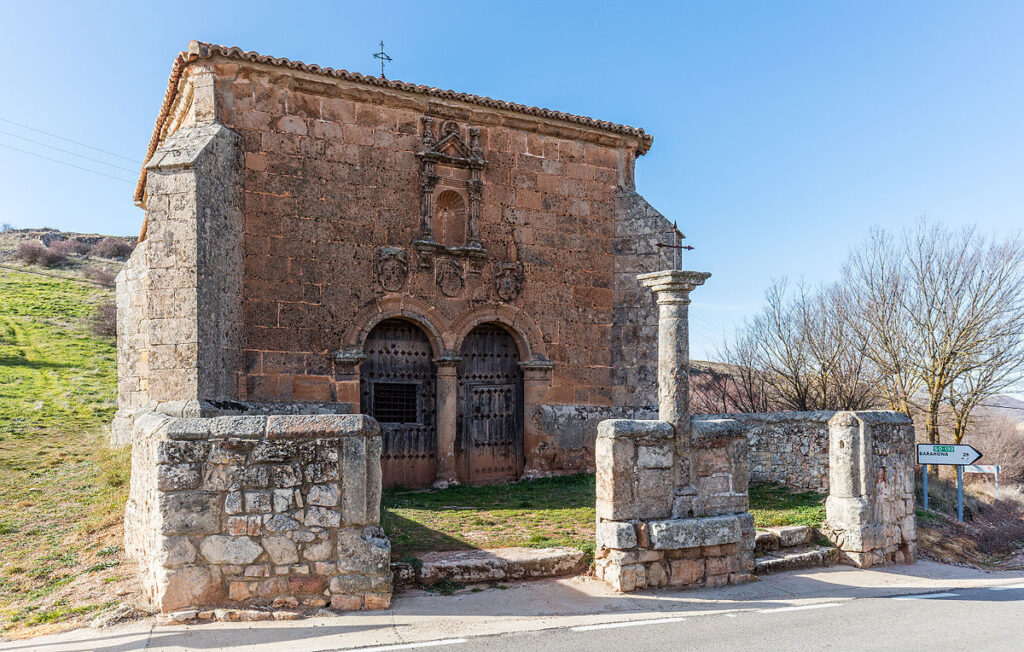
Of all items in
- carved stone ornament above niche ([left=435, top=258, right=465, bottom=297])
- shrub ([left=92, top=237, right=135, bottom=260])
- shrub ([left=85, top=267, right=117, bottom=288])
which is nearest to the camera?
A: carved stone ornament above niche ([left=435, top=258, right=465, bottom=297])

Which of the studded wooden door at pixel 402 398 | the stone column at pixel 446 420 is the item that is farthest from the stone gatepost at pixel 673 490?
the studded wooden door at pixel 402 398

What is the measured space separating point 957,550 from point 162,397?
35.4 ft

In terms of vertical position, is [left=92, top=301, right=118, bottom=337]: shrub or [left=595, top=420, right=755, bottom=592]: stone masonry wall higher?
[left=92, top=301, right=118, bottom=337]: shrub

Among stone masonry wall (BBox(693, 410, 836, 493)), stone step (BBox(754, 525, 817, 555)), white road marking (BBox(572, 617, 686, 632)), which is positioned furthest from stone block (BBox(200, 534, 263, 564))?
stone masonry wall (BBox(693, 410, 836, 493))

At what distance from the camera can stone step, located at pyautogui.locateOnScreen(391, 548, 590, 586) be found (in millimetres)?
6047

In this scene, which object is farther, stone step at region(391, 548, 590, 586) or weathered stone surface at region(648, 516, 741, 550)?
weathered stone surface at region(648, 516, 741, 550)

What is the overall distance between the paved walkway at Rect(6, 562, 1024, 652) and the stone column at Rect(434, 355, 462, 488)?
5.21 metres

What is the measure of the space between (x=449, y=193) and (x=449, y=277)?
1471mm

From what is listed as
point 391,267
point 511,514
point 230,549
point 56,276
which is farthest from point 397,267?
point 56,276

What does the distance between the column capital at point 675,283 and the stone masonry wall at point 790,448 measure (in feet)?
12.9

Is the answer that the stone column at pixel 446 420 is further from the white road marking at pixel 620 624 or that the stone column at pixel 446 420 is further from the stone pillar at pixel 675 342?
the white road marking at pixel 620 624

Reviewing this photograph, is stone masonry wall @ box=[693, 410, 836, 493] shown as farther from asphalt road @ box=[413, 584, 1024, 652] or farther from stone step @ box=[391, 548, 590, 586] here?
stone step @ box=[391, 548, 590, 586]

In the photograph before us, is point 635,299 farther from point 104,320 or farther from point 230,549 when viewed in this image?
point 104,320

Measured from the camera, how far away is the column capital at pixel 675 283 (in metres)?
6.68
